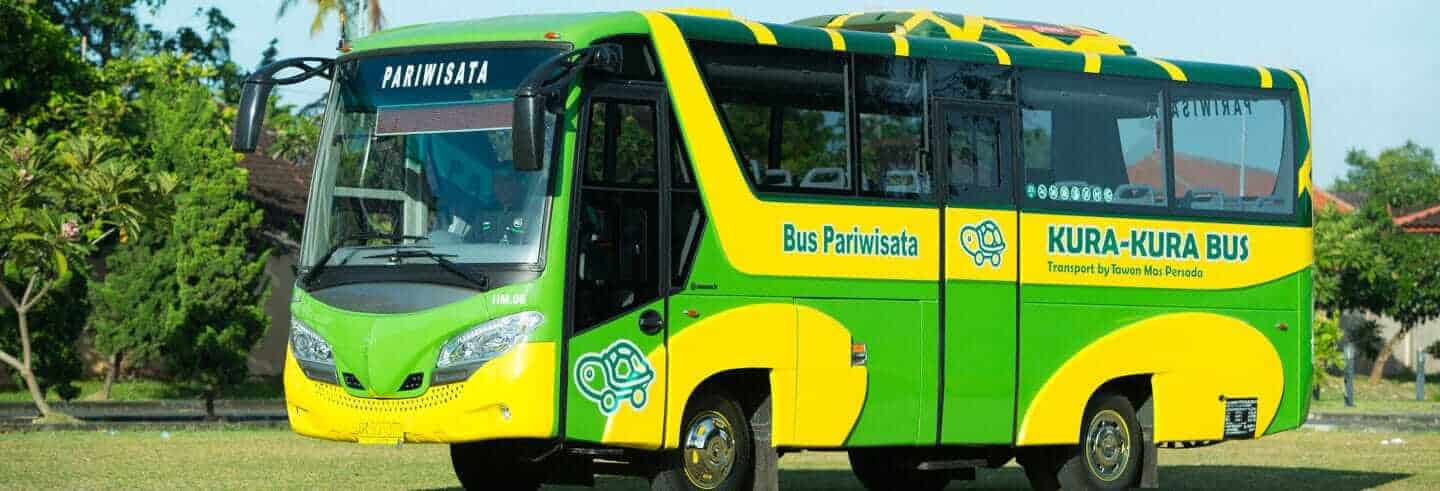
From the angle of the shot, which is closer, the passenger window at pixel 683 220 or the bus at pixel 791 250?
the bus at pixel 791 250

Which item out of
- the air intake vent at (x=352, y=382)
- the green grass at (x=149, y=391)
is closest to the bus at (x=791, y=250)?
the air intake vent at (x=352, y=382)

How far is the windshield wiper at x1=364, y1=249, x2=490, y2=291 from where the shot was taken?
13297mm

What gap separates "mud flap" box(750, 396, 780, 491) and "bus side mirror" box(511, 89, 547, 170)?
266cm

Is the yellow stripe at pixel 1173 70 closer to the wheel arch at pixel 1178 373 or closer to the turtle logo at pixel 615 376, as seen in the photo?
the wheel arch at pixel 1178 373

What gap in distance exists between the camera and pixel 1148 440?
1702 cm

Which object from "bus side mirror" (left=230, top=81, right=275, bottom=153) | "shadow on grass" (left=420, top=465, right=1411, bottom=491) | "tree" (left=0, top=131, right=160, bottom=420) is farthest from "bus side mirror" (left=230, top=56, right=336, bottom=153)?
"tree" (left=0, top=131, right=160, bottom=420)

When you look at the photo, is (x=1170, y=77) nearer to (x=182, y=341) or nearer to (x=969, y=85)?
(x=969, y=85)

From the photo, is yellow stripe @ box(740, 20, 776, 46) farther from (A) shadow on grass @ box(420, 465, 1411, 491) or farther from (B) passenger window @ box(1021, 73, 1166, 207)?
(A) shadow on grass @ box(420, 465, 1411, 491)

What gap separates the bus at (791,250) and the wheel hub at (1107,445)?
0.02m

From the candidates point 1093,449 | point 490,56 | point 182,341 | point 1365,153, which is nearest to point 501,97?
point 490,56

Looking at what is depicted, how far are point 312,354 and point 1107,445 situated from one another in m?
5.99

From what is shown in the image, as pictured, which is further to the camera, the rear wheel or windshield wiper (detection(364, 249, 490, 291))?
the rear wheel

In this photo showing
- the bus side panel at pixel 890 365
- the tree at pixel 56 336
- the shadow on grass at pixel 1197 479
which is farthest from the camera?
the tree at pixel 56 336

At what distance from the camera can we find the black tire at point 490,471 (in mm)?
15312
